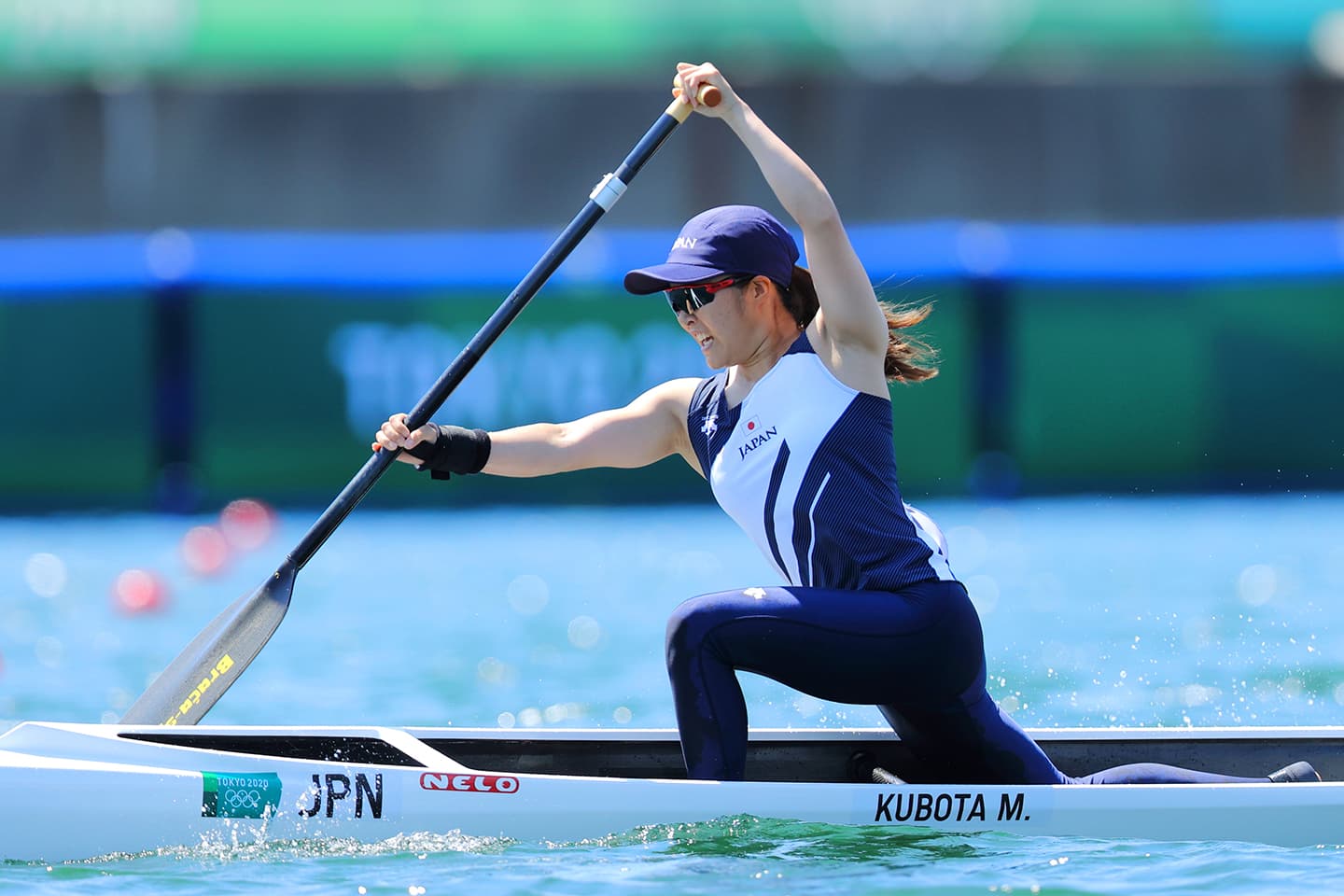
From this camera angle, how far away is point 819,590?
167 inches

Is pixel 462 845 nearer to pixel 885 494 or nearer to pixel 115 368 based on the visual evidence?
pixel 885 494

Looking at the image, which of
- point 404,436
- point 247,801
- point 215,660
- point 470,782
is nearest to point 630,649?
point 215,660

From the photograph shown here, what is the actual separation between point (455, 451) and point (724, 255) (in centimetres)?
87

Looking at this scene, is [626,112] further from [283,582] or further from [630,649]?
[283,582]

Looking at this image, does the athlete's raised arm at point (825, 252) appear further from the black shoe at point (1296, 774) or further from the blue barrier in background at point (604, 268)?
the blue barrier in background at point (604, 268)

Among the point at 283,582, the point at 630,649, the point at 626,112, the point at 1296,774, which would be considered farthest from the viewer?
the point at 626,112

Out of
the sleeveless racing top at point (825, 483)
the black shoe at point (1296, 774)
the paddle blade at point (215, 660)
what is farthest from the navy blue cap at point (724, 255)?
the black shoe at point (1296, 774)

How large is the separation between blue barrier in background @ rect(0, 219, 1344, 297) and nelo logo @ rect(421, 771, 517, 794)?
7.54 metres

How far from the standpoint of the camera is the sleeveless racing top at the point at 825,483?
4262 millimetres

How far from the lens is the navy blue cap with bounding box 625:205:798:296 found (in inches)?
168

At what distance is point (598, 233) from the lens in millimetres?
12695

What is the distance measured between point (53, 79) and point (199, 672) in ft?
35.5

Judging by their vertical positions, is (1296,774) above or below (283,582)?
below

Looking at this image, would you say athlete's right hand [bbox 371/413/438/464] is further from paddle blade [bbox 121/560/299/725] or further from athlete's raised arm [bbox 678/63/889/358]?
athlete's raised arm [bbox 678/63/889/358]
